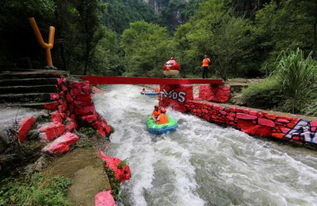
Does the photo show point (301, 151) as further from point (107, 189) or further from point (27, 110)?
point (27, 110)

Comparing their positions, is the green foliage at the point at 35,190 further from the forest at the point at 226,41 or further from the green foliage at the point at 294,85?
the green foliage at the point at 294,85

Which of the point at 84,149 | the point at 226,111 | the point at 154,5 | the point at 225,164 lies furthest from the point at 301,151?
the point at 154,5

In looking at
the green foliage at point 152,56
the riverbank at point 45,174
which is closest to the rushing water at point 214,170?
the riverbank at point 45,174

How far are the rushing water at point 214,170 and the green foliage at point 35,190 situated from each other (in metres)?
1.08

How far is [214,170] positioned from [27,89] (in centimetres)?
423

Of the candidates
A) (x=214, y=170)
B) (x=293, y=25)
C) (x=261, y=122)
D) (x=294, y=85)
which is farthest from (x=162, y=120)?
(x=293, y=25)

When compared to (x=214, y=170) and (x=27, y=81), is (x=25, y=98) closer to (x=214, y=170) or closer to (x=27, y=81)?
(x=27, y=81)

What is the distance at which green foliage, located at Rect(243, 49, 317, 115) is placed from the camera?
13.2ft

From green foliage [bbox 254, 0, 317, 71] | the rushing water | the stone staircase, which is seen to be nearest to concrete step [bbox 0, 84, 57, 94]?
the stone staircase

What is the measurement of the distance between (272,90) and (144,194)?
509 cm

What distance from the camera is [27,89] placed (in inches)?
125

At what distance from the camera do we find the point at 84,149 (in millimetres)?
2400

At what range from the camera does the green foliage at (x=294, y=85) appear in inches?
159

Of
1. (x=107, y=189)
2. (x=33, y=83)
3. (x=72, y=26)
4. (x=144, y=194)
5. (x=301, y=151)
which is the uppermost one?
(x=72, y=26)
